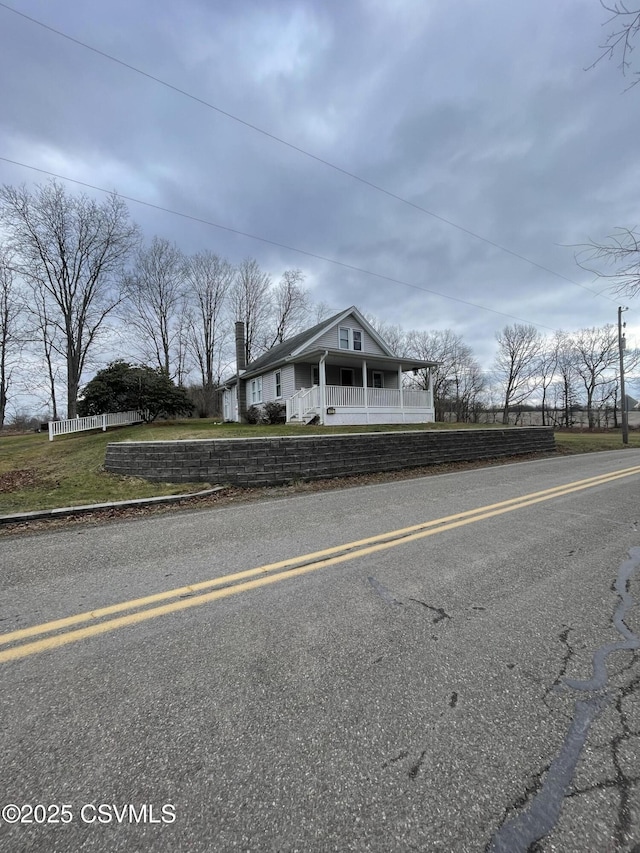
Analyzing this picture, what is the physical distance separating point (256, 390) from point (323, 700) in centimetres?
2168

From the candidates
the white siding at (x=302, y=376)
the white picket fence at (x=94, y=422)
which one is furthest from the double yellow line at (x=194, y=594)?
the white picket fence at (x=94, y=422)

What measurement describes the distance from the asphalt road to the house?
13.2 metres

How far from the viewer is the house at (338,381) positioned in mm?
17359

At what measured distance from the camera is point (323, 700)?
2.05 meters

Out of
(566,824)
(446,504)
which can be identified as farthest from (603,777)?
(446,504)

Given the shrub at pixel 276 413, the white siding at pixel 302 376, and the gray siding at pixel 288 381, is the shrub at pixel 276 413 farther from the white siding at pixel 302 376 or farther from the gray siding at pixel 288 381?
the white siding at pixel 302 376

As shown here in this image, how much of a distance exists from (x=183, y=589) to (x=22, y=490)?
256 inches

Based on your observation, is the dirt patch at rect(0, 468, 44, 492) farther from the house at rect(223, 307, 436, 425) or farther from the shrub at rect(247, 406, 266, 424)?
the shrub at rect(247, 406, 266, 424)

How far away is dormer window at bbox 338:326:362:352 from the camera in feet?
69.7

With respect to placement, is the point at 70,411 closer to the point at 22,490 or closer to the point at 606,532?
the point at 22,490

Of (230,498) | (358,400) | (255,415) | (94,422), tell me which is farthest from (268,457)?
(94,422)

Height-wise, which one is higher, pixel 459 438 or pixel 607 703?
pixel 459 438

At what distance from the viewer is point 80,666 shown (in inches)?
92.4

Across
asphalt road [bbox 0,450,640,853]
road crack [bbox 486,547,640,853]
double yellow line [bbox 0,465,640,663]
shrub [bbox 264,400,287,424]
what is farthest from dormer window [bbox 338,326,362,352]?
road crack [bbox 486,547,640,853]
